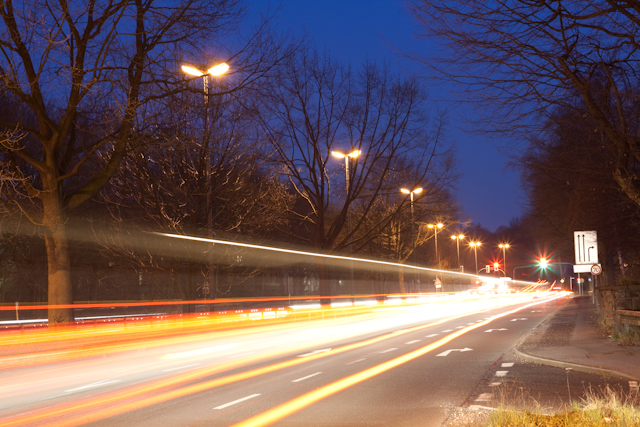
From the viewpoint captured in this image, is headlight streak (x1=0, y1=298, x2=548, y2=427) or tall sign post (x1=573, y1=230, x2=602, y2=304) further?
tall sign post (x1=573, y1=230, x2=602, y2=304)

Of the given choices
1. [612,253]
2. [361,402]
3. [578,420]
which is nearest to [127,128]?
[361,402]

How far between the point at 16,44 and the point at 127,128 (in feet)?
11.6

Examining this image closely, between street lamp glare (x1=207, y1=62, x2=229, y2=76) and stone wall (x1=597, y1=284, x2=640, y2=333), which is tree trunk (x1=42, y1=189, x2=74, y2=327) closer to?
street lamp glare (x1=207, y1=62, x2=229, y2=76)

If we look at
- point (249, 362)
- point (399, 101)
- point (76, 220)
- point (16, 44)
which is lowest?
point (249, 362)

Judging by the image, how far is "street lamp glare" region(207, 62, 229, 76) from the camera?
1812 cm

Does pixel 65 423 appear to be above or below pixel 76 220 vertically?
below

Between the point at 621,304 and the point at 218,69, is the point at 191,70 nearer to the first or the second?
the point at 218,69

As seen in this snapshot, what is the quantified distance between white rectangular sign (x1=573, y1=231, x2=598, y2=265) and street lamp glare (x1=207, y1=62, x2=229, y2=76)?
14.1 m

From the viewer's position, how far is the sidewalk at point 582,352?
12.6 metres

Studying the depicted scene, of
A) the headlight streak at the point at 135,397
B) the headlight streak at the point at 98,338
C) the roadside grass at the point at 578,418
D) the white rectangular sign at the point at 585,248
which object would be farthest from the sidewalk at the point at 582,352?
the headlight streak at the point at 98,338

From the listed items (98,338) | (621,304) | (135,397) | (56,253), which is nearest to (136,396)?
(135,397)

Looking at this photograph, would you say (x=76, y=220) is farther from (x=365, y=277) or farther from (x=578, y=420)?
(x=365, y=277)

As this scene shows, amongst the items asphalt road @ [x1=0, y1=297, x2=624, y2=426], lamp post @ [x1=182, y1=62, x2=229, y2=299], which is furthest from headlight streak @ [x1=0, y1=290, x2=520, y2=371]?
lamp post @ [x1=182, y1=62, x2=229, y2=299]

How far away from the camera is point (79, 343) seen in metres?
15.8
